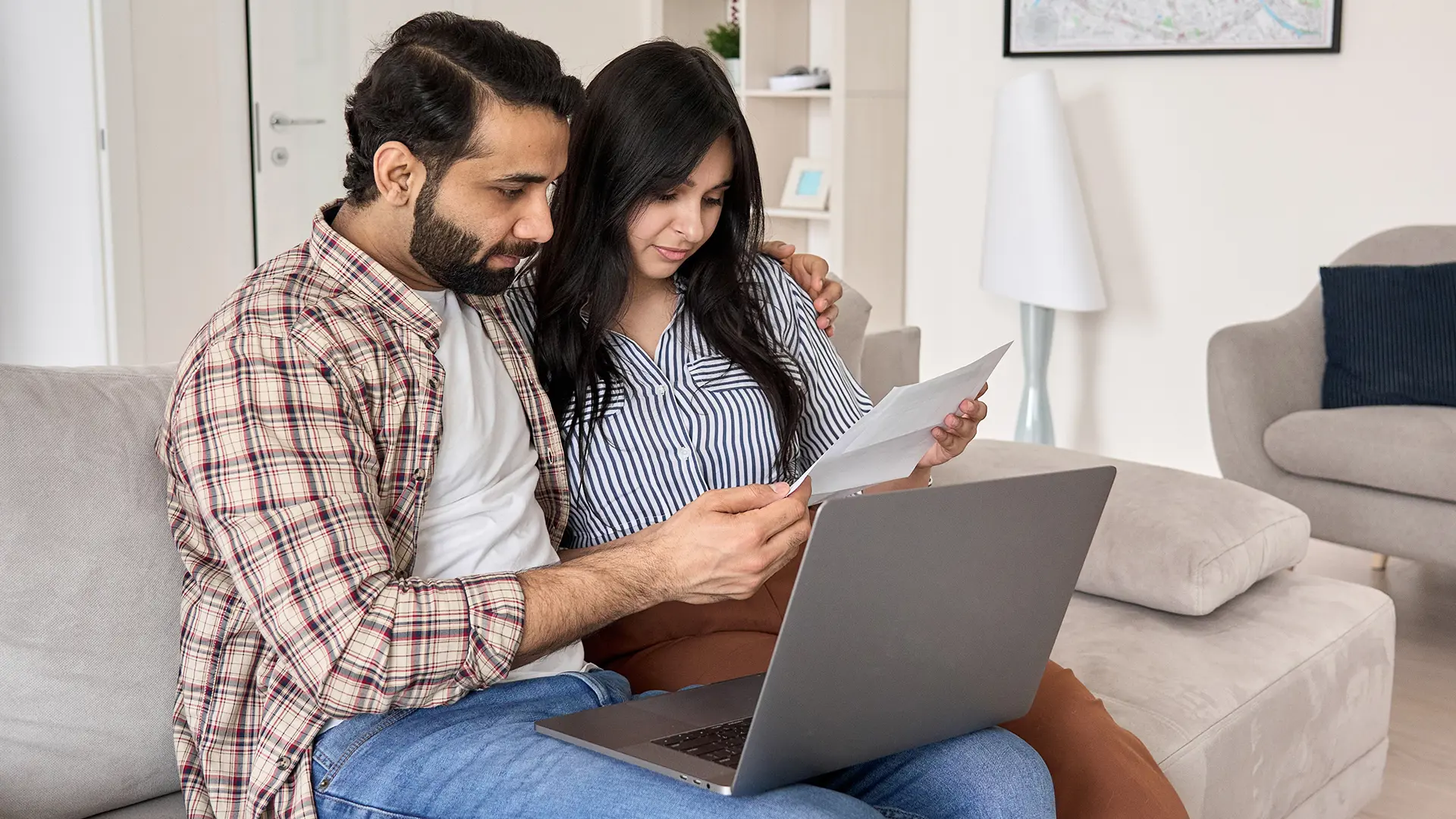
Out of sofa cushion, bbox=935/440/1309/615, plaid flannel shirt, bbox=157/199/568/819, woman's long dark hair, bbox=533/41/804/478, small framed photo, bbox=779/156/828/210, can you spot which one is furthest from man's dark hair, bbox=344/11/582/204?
small framed photo, bbox=779/156/828/210

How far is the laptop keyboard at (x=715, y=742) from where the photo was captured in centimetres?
110

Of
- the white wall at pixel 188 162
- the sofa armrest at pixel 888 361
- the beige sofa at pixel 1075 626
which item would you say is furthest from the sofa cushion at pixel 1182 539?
the white wall at pixel 188 162

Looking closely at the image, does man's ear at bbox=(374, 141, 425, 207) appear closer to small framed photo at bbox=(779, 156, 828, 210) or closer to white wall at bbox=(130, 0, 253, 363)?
white wall at bbox=(130, 0, 253, 363)

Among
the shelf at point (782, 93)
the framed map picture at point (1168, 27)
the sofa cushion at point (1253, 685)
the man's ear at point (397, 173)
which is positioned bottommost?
the sofa cushion at point (1253, 685)

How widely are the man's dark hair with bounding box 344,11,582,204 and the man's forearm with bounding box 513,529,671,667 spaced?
0.38 m

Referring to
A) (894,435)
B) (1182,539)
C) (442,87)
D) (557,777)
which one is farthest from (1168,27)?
(557,777)

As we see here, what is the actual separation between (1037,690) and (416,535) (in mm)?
620

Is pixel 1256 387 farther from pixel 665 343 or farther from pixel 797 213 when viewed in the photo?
→ pixel 665 343

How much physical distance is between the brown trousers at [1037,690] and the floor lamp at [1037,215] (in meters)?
2.62

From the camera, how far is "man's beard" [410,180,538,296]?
4.16 feet

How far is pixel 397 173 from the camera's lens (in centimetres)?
126

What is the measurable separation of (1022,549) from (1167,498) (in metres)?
0.91

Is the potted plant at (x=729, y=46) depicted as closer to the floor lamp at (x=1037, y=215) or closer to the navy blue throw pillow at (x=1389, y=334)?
the floor lamp at (x=1037, y=215)

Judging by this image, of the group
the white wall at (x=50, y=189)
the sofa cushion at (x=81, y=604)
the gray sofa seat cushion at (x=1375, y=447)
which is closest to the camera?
the sofa cushion at (x=81, y=604)
